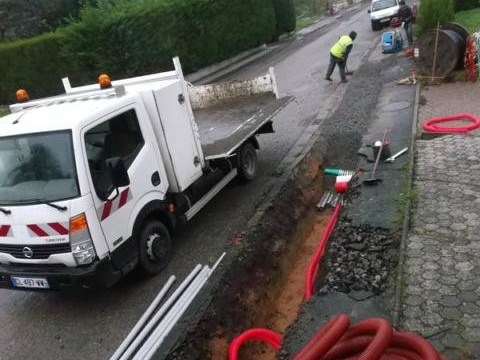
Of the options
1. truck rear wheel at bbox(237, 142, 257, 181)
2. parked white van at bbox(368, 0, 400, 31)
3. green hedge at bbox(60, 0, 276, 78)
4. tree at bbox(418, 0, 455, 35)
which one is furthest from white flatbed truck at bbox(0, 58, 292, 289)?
parked white van at bbox(368, 0, 400, 31)

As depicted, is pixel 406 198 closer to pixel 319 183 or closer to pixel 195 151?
pixel 319 183

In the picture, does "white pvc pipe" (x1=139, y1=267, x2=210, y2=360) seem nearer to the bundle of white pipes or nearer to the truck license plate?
the bundle of white pipes

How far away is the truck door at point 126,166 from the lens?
534cm

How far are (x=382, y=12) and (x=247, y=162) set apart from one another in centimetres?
2173

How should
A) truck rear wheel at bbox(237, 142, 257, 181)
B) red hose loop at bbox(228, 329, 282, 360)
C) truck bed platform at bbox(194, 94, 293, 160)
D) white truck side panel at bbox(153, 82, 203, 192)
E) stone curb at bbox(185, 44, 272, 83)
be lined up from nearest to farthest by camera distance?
red hose loop at bbox(228, 329, 282, 360) < white truck side panel at bbox(153, 82, 203, 192) < truck bed platform at bbox(194, 94, 293, 160) < truck rear wheel at bbox(237, 142, 257, 181) < stone curb at bbox(185, 44, 272, 83)

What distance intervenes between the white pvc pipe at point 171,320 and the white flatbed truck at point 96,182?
0.79 metres

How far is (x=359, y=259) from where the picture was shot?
576cm

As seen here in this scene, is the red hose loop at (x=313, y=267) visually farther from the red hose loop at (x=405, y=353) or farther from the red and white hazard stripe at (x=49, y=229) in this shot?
the red and white hazard stripe at (x=49, y=229)

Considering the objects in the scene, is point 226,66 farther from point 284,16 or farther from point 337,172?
point 337,172

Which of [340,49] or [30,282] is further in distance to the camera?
[340,49]

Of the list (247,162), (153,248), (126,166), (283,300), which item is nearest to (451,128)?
(247,162)

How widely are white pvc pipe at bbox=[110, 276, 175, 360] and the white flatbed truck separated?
492 mm

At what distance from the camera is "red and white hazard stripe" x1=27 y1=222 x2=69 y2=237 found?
5059 mm

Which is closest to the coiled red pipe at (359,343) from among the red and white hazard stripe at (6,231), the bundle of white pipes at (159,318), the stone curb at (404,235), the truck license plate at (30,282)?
the stone curb at (404,235)
